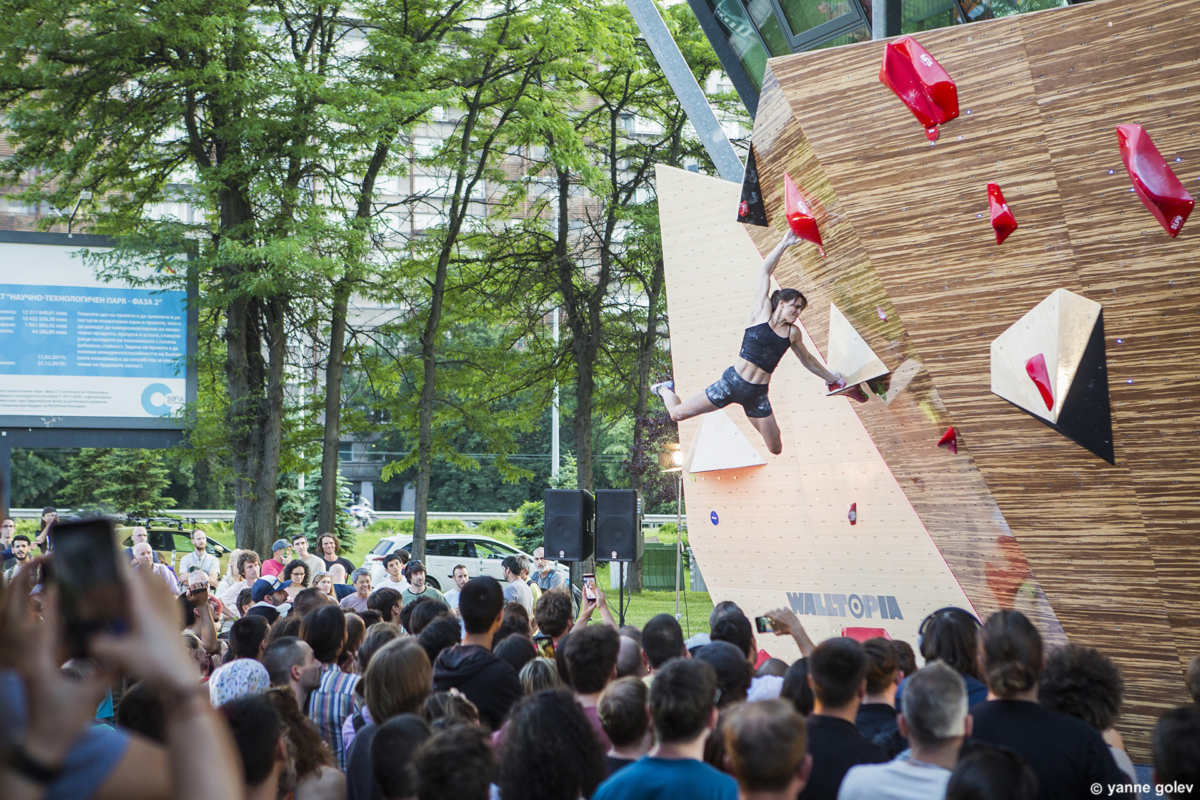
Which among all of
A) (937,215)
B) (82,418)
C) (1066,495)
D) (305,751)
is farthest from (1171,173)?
(82,418)

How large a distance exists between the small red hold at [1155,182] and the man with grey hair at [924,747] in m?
3.92

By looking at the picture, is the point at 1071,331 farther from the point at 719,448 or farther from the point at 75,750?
the point at 75,750

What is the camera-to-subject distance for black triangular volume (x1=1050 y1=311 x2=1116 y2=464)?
620 cm

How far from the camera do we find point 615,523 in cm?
1178

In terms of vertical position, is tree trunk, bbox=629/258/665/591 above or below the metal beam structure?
below

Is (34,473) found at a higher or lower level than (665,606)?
higher

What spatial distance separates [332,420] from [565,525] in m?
6.25

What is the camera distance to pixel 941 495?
26.7 feet

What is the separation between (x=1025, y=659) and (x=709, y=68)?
718 inches

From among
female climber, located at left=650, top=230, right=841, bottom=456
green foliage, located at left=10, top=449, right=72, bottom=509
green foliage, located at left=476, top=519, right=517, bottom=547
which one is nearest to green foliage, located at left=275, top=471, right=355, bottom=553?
green foliage, located at left=476, top=519, right=517, bottom=547

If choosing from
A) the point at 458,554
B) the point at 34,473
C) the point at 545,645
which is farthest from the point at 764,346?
the point at 34,473

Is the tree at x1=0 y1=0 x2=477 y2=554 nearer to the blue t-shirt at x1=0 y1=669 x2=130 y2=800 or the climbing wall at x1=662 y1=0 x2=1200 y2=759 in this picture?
the climbing wall at x1=662 y1=0 x2=1200 y2=759

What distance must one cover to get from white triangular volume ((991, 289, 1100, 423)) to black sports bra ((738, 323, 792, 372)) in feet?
9.75

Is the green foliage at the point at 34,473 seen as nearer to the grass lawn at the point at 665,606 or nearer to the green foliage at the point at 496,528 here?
the grass lawn at the point at 665,606
